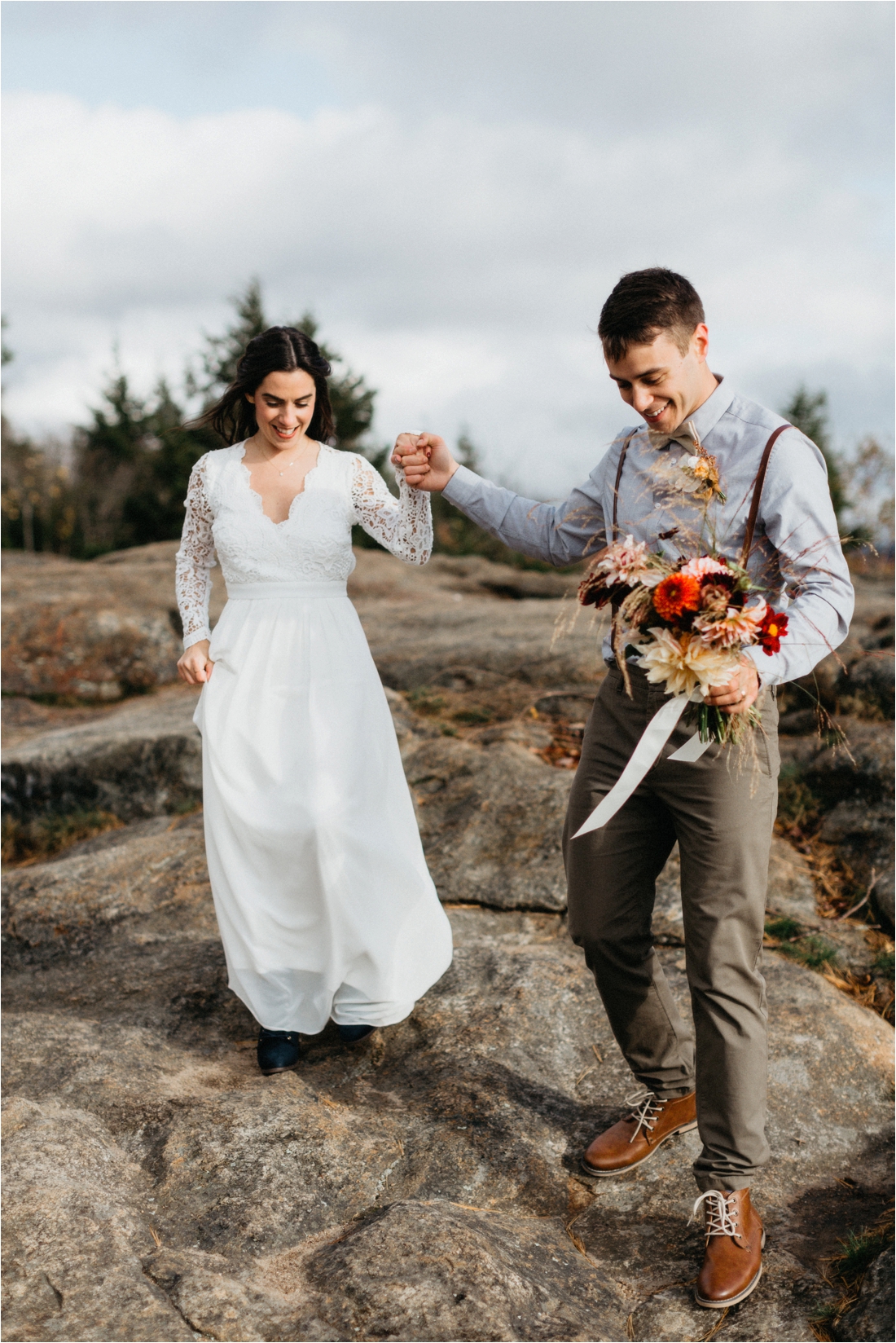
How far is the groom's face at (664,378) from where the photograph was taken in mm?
2879

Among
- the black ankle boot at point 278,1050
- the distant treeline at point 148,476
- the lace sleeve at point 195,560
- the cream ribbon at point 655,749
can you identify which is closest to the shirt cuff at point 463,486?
the lace sleeve at point 195,560

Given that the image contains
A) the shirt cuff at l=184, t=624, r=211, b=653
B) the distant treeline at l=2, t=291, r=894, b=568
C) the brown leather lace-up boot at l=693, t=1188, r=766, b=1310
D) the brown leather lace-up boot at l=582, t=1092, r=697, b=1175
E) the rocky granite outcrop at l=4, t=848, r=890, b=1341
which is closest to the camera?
the rocky granite outcrop at l=4, t=848, r=890, b=1341

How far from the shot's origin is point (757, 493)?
9.37 feet

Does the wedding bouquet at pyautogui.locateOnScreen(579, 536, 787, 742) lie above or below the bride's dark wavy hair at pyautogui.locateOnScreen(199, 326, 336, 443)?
below

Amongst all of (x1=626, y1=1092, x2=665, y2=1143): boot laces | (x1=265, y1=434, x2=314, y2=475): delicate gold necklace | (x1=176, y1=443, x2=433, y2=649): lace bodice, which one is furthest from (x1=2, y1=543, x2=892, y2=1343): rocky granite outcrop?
(x1=265, y1=434, x2=314, y2=475): delicate gold necklace

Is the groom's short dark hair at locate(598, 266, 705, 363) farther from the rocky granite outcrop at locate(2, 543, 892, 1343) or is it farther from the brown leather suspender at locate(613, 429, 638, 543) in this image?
the rocky granite outcrop at locate(2, 543, 892, 1343)

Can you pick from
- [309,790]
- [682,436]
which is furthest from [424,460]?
[309,790]

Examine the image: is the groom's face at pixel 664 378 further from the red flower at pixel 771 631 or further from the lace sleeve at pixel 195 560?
the lace sleeve at pixel 195 560

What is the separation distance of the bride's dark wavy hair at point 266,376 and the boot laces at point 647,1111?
2.76 metres

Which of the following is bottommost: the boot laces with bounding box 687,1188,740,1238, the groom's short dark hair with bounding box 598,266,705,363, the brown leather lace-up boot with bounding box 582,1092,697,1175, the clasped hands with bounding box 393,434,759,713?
the brown leather lace-up boot with bounding box 582,1092,697,1175

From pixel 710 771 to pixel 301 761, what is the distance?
1577 mm

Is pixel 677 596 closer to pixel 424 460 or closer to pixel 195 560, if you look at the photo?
pixel 424 460

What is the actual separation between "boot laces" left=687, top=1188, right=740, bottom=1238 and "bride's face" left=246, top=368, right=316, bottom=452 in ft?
9.62

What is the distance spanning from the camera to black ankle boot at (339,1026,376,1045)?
3.89 meters
